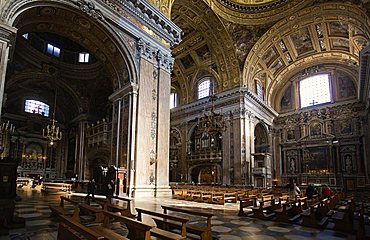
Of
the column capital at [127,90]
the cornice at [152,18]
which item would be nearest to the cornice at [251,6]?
the cornice at [152,18]

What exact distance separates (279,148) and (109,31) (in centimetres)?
2100

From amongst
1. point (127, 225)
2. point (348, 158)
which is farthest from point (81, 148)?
point (348, 158)

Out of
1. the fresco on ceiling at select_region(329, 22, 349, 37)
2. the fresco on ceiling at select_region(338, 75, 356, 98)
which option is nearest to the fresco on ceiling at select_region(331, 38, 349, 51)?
the fresco on ceiling at select_region(329, 22, 349, 37)

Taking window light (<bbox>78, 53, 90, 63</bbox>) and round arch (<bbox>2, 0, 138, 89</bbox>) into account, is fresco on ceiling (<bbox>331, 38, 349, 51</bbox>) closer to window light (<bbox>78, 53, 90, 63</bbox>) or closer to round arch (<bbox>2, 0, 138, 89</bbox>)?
round arch (<bbox>2, 0, 138, 89</bbox>)

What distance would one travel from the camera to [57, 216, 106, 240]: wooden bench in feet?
7.70

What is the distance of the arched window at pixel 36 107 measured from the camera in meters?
24.3

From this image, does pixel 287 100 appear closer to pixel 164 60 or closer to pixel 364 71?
pixel 364 71

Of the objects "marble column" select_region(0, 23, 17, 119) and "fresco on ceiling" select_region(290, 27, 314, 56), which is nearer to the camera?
"marble column" select_region(0, 23, 17, 119)

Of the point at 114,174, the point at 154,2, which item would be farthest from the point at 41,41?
the point at 114,174

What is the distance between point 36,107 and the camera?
24781 mm

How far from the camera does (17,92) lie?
2305 centimetres

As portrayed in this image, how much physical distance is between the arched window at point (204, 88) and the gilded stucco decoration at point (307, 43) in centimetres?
391

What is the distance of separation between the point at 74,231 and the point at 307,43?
23880 millimetres

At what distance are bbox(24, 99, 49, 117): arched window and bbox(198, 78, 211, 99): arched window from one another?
50.4 feet
